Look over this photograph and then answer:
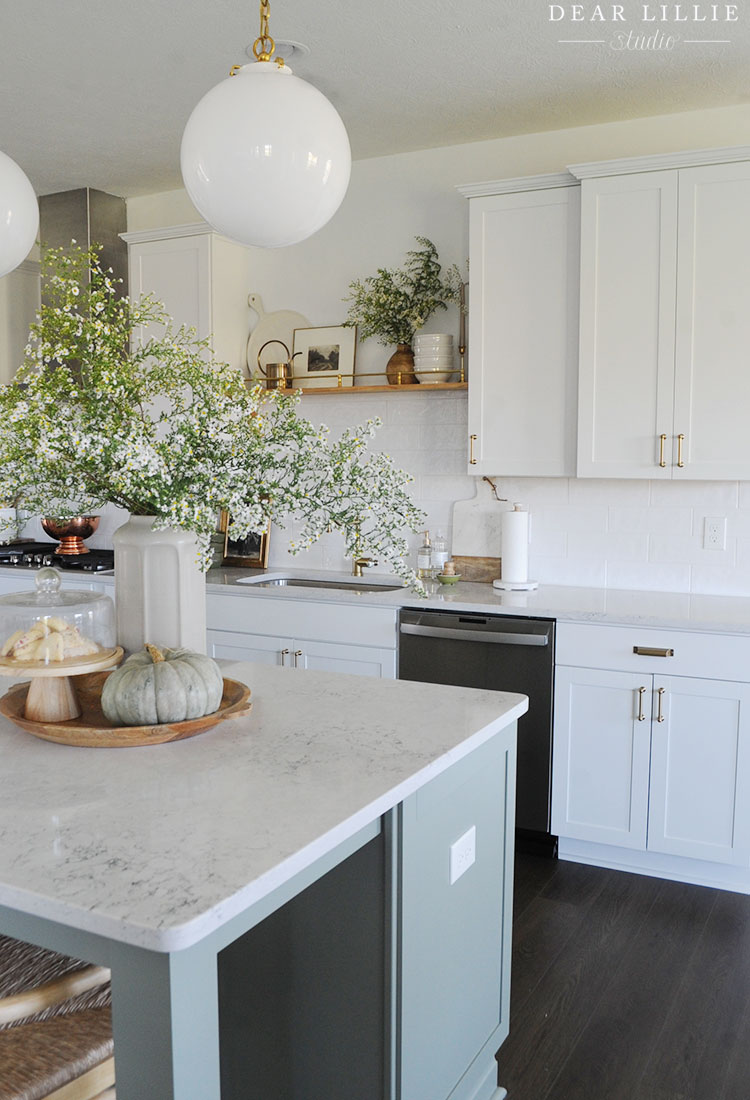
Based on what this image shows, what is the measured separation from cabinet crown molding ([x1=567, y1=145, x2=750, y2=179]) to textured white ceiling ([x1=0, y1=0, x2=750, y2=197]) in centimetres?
26

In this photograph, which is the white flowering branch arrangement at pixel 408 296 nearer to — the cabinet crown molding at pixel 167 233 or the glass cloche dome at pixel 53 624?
the cabinet crown molding at pixel 167 233

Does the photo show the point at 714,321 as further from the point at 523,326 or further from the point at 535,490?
the point at 535,490

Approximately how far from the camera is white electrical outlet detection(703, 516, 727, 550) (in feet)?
11.7

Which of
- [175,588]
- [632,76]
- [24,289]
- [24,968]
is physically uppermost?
[632,76]

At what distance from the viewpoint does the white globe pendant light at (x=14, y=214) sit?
6.07 ft

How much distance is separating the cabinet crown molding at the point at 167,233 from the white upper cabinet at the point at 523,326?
1314 millimetres

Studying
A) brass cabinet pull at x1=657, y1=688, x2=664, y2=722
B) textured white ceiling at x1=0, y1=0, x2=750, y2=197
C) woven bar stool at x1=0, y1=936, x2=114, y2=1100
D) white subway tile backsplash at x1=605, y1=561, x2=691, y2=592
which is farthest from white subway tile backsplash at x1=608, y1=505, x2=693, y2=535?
woven bar stool at x1=0, y1=936, x2=114, y2=1100

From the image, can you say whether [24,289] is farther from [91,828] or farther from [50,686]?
[91,828]

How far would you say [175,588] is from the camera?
1890 millimetres

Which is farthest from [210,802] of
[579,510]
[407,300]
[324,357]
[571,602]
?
[324,357]

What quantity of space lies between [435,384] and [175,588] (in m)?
2.24

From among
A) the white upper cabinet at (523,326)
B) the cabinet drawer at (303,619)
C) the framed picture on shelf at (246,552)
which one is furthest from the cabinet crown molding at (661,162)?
the framed picture on shelf at (246,552)

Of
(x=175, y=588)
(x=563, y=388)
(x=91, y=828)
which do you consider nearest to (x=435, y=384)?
(x=563, y=388)

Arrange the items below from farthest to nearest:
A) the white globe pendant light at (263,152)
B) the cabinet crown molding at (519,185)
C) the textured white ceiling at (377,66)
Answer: the cabinet crown molding at (519,185) < the textured white ceiling at (377,66) < the white globe pendant light at (263,152)
